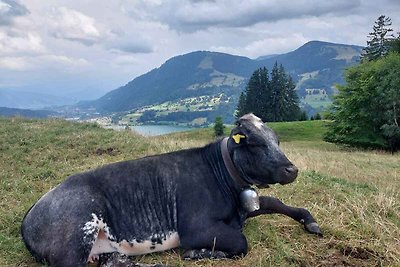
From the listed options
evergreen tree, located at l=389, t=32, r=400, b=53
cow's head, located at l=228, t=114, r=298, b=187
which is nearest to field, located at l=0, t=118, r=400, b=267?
cow's head, located at l=228, t=114, r=298, b=187

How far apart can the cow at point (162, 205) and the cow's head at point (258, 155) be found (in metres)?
0.01

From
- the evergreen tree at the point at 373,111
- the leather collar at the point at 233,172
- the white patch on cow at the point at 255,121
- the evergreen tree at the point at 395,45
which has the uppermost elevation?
the evergreen tree at the point at 395,45

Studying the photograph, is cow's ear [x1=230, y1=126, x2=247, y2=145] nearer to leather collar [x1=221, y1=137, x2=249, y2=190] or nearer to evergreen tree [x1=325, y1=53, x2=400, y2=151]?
leather collar [x1=221, y1=137, x2=249, y2=190]

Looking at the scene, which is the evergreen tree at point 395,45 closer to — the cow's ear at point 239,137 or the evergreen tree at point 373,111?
the evergreen tree at point 373,111

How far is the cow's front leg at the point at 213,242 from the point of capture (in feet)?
20.3

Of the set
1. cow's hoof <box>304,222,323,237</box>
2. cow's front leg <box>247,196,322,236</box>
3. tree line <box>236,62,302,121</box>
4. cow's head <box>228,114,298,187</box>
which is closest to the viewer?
cow's head <box>228,114,298,187</box>

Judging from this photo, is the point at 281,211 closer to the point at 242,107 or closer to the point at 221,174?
the point at 221,174

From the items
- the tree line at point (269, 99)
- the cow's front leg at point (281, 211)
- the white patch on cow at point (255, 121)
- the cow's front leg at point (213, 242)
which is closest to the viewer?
the cow's front leg at point (213, 242)

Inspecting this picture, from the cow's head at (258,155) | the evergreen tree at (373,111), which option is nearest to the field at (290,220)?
the cow's head at (258,155)

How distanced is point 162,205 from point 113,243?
0.93 metres

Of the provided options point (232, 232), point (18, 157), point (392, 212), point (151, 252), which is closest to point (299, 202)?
point (392, 212)

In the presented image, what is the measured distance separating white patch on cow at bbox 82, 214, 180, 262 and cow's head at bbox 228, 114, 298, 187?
151cm

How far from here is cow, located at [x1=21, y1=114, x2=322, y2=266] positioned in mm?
5953

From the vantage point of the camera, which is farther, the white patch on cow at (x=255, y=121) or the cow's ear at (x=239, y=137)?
the white patch on cow at (x=255, y=121)
